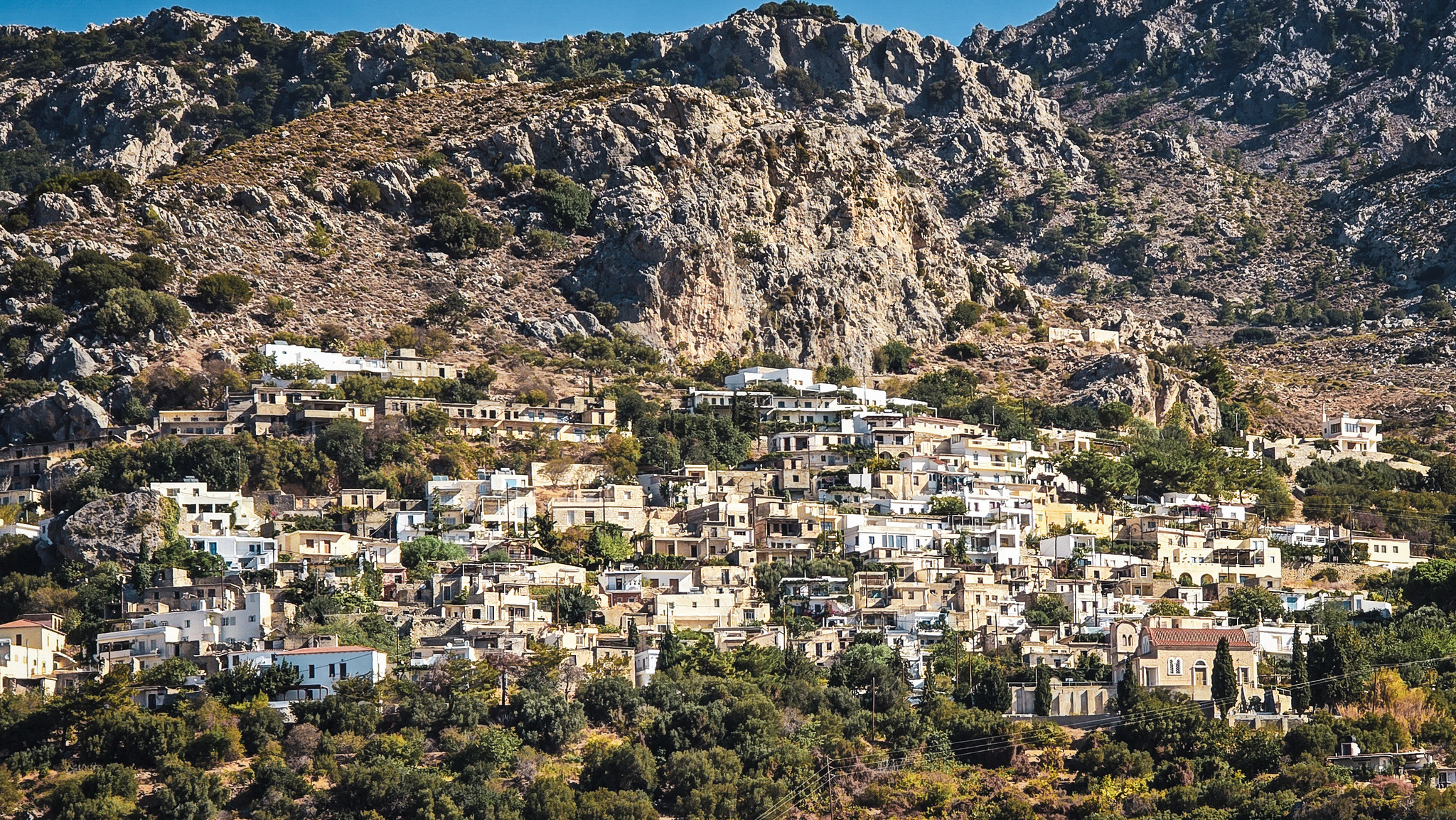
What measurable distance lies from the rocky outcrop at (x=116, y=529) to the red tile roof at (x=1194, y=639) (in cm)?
2877

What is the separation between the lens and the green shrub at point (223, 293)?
84562 millimetres

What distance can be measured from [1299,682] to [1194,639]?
3125mm

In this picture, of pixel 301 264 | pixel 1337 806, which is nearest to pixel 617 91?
pixel 301 264

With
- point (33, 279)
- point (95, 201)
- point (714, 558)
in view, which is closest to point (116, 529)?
point (714, 558)

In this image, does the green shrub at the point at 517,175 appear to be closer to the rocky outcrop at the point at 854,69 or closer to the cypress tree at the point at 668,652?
the rocky outcrop at the point at 854,69

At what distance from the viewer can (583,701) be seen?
5781 centimetres

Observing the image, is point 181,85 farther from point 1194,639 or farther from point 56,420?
point 1194,639

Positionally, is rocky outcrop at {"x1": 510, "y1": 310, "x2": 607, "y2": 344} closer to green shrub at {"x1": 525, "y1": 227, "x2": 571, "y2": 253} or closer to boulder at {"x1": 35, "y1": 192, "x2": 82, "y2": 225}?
green shrub at {"x1": 525, "y1": 227, "x2": 571, "y2": 253}

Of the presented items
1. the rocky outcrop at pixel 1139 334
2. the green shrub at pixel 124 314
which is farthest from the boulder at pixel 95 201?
the rocky outcrop at pixel 1139 334

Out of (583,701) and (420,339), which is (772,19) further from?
(583,701)

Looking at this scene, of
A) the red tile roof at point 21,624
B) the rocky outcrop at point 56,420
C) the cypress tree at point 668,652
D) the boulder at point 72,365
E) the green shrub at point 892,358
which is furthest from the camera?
the green shrub at point 892,358

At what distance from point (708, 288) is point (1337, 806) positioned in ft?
156

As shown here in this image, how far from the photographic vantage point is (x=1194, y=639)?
2383 inches

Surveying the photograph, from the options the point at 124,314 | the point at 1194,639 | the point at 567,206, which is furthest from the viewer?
the point at 567,206
